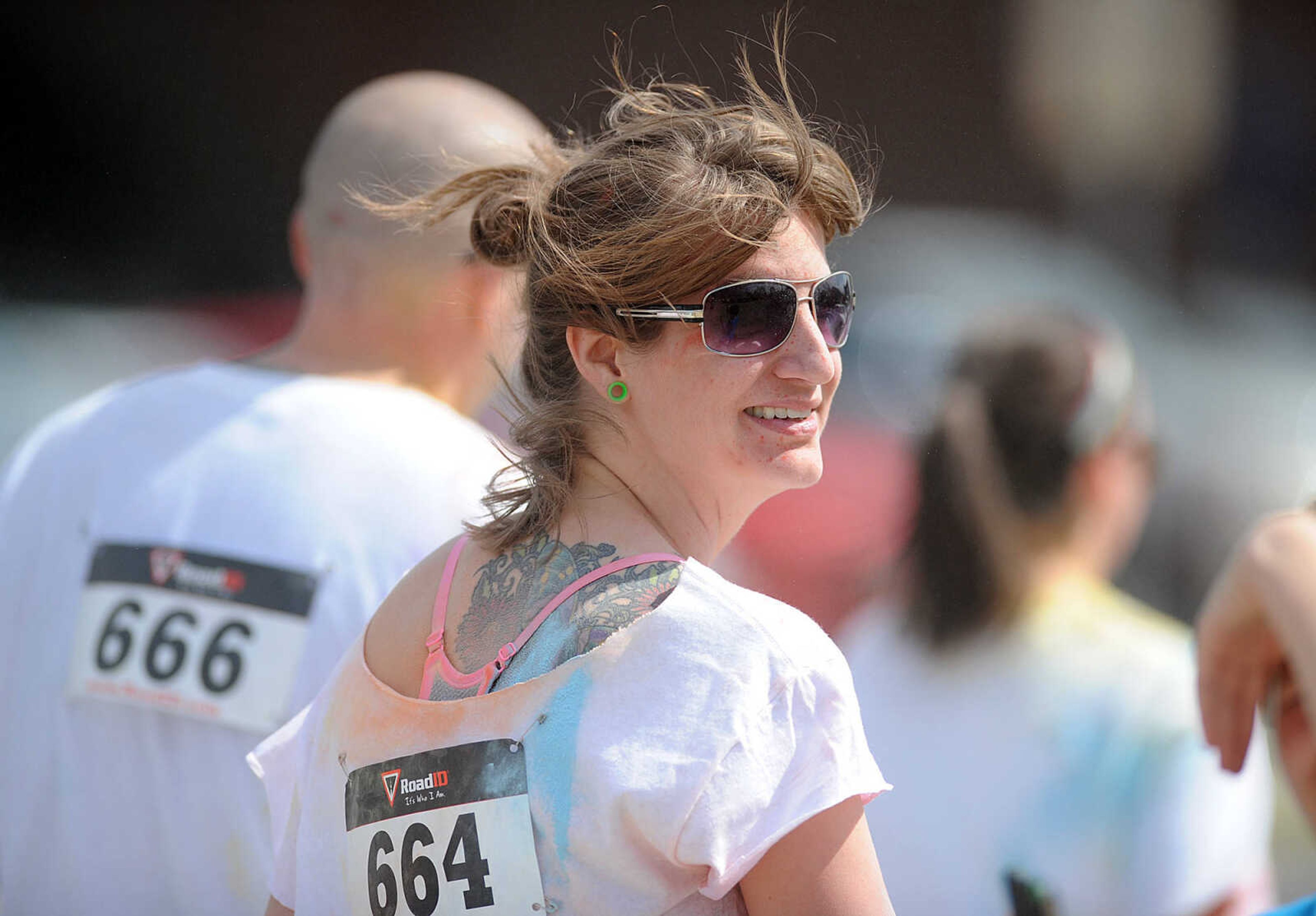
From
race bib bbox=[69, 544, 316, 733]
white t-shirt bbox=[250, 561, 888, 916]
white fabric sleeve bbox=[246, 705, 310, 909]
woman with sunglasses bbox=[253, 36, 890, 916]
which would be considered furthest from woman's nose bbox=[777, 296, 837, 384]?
race bib bbox=[69, 544, 316, 733]

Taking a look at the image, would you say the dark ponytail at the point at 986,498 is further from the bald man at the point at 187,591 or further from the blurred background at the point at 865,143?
the bald man at the point at 187,591

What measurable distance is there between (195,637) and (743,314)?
45.6 inches

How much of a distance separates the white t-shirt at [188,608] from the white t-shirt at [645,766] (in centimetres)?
84

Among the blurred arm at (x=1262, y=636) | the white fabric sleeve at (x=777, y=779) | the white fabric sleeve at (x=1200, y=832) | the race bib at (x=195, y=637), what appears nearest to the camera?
the white fabric sleeve at (x=777, y=779)

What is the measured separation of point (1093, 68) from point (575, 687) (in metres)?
3.73

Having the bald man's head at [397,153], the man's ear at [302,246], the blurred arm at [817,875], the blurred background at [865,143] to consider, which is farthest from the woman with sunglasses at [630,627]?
the man's ear at [302,246]

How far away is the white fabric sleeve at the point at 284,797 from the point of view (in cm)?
137

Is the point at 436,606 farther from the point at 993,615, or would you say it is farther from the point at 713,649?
the point at 993,615

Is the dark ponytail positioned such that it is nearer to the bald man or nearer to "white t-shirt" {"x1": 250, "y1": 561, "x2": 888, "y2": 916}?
the bald man

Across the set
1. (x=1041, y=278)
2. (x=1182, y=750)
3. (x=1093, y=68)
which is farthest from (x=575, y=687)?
(x=1041, y=278)

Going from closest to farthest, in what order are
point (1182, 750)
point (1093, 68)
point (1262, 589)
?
point (1262, 589) < point (1182, 750) < point (1093, 68)

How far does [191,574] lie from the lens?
198 cm

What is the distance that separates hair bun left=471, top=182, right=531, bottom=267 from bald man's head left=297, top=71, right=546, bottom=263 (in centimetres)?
75

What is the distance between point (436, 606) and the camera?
1241 millimetres
